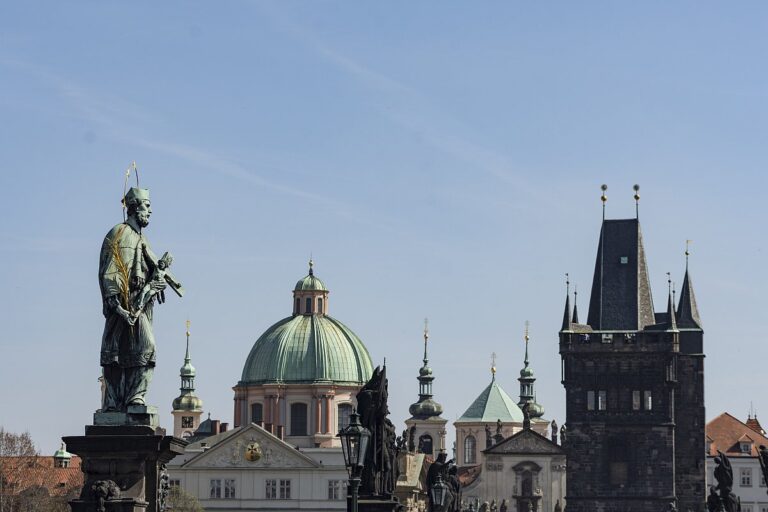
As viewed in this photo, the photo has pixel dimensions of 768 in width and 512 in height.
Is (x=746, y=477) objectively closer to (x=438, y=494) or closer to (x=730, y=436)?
(x=730, y=436)

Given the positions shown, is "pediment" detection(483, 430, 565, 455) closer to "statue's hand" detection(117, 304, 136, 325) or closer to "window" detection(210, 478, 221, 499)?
"window" detection(210, 478, 221, 499)

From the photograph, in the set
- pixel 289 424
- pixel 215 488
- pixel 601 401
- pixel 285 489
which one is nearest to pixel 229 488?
pixel 215 488

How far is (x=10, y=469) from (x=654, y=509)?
55782mm

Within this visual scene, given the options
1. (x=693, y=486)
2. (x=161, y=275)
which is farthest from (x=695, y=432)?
(x=161, y=275)

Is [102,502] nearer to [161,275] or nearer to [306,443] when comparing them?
[161,275]

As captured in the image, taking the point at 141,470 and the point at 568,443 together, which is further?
the point at 568,443

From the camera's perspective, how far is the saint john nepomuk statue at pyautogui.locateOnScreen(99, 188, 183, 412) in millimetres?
15641

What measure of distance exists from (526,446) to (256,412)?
28856 millimetres

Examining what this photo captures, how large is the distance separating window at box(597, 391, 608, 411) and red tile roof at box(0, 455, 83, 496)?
38.5m

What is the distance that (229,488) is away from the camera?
125 m

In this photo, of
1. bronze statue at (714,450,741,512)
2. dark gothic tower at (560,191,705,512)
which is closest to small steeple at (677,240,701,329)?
dark gothic tower at (560,191,705,512)

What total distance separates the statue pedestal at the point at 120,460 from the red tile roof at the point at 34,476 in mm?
75339

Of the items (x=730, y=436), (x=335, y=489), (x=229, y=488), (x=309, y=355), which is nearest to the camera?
(x=335, y=489)

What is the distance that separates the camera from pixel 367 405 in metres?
26.9
